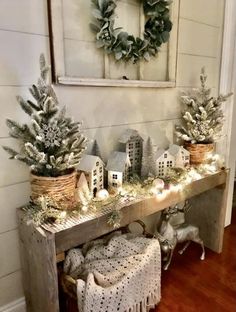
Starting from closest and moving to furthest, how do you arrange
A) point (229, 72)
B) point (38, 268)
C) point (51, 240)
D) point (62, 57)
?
point (51, 240) < point (38, 268) < point (62, 57) < point (229, 72)

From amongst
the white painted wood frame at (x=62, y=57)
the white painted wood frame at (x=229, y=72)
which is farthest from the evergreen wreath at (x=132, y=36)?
the white painted wood frame at (x=229, y=72)

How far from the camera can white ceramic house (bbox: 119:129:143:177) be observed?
5.22 feet

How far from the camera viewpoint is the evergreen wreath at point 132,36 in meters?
1.41

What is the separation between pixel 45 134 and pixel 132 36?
2.75 feet

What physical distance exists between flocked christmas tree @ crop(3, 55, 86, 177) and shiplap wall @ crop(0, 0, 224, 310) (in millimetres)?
165

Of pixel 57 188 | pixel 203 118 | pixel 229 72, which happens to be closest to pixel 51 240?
pixel 57 188

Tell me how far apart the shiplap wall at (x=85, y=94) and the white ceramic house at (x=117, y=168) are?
14 centimetres

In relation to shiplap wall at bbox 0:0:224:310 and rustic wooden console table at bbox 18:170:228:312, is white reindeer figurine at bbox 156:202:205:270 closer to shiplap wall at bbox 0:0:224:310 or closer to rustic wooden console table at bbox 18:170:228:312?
rustic wooden console table at bbox 18:170:228:312

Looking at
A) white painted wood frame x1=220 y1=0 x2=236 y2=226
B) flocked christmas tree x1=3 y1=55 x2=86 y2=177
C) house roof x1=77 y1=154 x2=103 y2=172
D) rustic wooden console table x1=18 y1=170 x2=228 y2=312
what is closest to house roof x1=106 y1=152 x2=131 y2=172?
house roof x1=77 y1=154 x2=103 y2=172

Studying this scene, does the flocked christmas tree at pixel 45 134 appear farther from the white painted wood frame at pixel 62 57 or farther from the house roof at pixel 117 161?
the house roof at pixel 117 161

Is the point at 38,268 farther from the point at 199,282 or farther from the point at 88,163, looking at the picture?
the point at 199,282

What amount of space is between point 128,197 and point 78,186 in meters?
0.28

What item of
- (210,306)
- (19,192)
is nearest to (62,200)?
(19,192)

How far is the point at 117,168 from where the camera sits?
1465 millimetres
